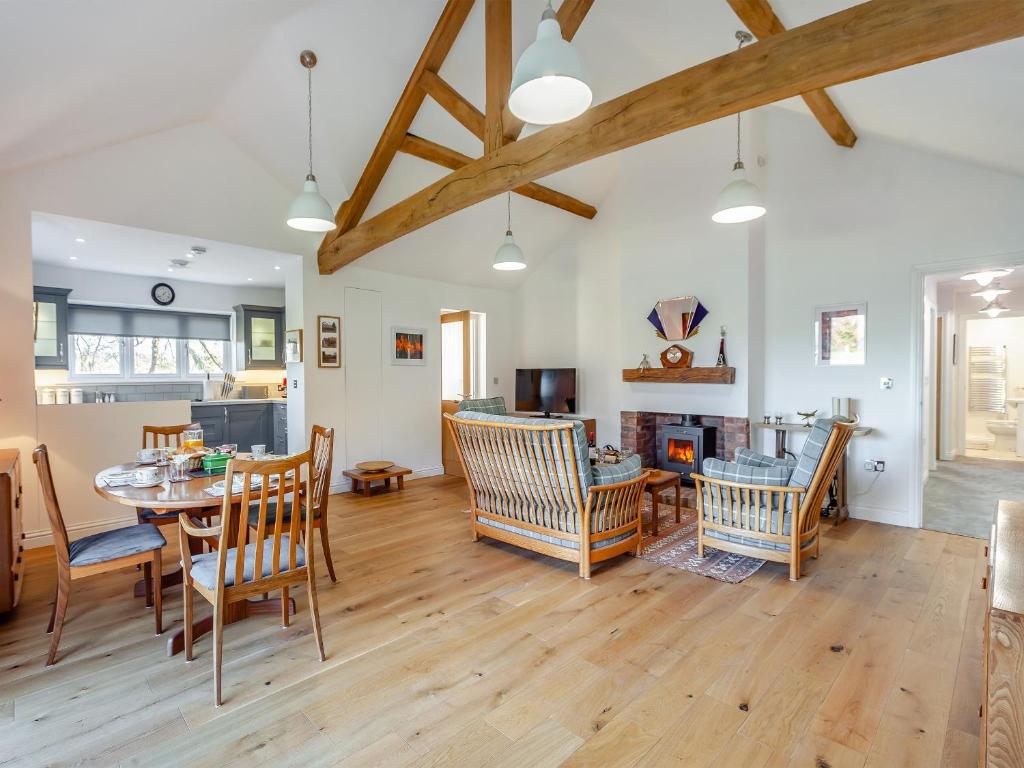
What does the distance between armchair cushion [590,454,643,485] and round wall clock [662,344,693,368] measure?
7.74 ft

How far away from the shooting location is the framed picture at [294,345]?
17.6 feet

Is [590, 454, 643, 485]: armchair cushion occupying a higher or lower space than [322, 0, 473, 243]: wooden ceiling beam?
lower

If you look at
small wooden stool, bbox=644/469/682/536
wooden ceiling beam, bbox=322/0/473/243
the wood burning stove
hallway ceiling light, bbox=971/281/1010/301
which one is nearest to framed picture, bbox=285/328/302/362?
wooden ceiling beam, bbox=322/0/473/243

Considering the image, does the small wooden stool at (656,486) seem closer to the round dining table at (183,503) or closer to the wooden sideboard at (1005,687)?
the round dining table at (183,503)

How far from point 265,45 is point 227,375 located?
5.03 m

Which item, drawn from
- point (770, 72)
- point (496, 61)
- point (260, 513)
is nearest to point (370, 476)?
point (260, 513)

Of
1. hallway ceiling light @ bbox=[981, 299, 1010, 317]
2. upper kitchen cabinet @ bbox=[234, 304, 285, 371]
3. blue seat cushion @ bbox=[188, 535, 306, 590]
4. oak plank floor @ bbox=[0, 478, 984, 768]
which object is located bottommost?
oak plank floor @ bbox=[0, 478, 984, 768]

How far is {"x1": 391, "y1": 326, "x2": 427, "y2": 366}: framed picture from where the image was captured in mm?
6160

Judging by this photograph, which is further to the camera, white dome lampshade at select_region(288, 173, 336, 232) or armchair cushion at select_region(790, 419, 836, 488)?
white dome lampshade at select_region(288, 173, 336, 232)

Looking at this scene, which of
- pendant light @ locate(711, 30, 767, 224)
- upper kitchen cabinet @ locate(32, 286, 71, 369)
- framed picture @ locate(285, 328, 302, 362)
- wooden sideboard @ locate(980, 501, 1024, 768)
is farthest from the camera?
upper kitchen cabinet @ locate(32, 286, 71, 369)

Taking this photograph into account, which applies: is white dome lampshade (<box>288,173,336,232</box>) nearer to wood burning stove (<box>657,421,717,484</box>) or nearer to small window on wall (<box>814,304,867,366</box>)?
wood burning stove (<box>657,421,717,484</box>)

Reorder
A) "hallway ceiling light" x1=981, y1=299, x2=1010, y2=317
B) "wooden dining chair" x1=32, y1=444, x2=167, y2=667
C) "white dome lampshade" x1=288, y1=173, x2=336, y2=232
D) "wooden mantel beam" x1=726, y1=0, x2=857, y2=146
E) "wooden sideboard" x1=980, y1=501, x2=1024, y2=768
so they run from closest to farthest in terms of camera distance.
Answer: "wooden sideboard" x1=980, y1=501, x2=1024, y2=768
"wooden dining chair" x1=32, y1=444, x2=167, y2=667
"wooden mantel beam" x1=726, y1=0, x2=857, y2=146
"white dome lampshade" x1=288, y1=173, x2=336, y2=232
"hallway ceiling light" x1=981, y1=299, x2=1010, y2=317

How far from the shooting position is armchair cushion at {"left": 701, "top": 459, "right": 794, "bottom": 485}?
330 cm

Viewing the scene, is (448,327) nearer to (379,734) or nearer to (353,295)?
(353,295)
